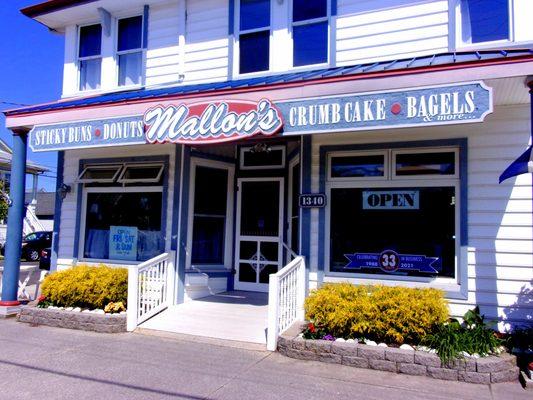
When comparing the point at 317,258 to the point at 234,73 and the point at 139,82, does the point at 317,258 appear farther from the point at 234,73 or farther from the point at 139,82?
the point at 139,82

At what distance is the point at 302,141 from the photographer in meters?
7.59

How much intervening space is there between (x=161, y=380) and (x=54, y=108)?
5.31 metres

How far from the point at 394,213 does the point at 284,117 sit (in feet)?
7.59

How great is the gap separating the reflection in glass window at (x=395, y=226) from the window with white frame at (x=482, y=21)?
251 centimetres

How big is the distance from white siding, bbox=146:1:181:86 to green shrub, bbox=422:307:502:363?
6.71 meters

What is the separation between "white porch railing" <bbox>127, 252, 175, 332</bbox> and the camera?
23.3 ft

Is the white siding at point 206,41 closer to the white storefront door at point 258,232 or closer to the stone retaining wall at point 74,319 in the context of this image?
the white storefront door at point 258,232

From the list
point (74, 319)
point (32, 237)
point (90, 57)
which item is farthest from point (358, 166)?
point (32, 237)

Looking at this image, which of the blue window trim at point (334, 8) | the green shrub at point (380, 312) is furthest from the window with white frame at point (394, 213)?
the blue window trim at point (334, 8)

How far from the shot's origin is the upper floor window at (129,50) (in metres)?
9.92

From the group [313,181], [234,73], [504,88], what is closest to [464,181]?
[504,88]

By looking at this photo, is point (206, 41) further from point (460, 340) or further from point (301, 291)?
point (460, 340)

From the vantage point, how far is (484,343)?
17.9ft

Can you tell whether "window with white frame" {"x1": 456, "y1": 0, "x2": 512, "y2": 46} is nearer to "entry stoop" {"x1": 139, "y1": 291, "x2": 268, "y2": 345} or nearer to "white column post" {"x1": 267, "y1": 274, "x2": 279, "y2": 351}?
"white column post" {"x1": 267, "y1": 274, "x2": 279, "y2": 351}
